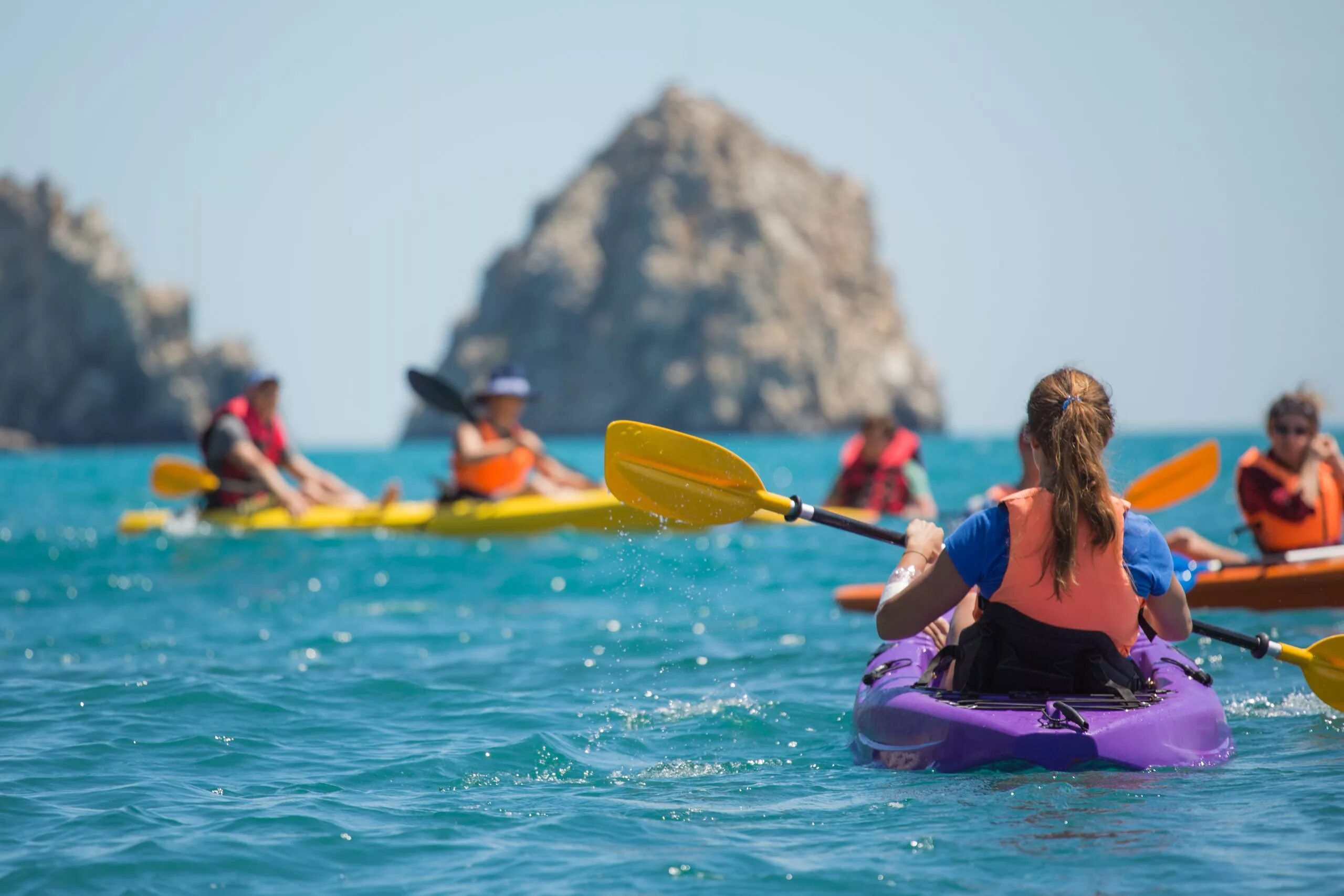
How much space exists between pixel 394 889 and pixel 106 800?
1281 mm

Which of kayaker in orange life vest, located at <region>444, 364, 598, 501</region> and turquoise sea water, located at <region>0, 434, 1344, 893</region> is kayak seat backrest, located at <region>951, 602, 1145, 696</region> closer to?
turquoise sea water, located at <region>0, 434, 1344, 893</region>

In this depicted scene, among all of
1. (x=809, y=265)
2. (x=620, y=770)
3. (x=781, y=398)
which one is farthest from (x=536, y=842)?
(x=809, y=265)

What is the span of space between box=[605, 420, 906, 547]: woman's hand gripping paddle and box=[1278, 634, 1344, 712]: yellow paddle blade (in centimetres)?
164

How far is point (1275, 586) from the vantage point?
7012 mm

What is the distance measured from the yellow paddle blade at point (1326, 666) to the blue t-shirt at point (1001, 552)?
117 cm

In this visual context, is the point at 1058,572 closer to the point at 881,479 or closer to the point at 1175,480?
the point at 1175,480

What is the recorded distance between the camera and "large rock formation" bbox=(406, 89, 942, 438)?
320ft

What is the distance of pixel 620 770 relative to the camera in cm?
443

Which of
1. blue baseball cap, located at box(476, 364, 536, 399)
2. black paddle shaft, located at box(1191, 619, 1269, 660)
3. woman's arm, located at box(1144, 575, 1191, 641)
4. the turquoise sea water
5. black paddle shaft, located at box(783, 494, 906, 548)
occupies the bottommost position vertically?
the turquoise sea water

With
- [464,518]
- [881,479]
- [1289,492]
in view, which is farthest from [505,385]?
[1289,492]

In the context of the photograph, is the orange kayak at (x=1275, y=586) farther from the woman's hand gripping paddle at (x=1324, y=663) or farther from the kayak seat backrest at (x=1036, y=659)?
the kayak seat backrest at (x=1036, y=659)

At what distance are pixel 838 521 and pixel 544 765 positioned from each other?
129cm

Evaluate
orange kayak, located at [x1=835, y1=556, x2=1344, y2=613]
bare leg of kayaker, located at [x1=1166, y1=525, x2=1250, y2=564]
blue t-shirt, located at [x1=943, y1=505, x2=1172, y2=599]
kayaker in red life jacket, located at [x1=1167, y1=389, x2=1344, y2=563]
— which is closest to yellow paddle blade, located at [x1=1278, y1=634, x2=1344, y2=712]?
blue t-shirt, located at [x1=943, y1=505, x2=1172, y2=599]

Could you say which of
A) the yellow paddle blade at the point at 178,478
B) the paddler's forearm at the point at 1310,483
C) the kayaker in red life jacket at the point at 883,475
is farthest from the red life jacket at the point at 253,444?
the paddler's forearm at the point at 1310,483
